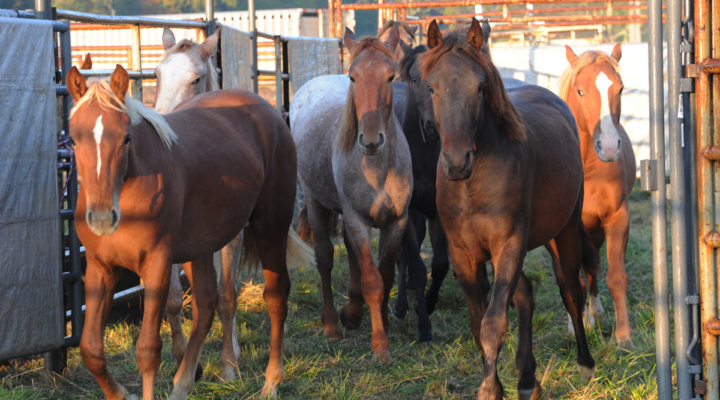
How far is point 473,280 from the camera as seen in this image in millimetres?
3340

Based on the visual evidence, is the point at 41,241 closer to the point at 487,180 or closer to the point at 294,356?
the point at 294,356

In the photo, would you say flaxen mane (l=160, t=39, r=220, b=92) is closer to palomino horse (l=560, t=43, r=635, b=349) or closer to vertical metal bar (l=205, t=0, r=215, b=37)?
vertical metal bar (l=205, t=0, r=215, b=37)

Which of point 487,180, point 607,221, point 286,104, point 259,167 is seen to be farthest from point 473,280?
point 286,104

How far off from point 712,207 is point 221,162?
229 cm

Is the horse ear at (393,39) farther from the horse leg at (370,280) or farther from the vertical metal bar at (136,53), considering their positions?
the vertical metal bar at (136,53)

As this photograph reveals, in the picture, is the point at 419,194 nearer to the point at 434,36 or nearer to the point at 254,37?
the point at 434,36

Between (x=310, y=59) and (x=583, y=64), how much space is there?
4338 mm

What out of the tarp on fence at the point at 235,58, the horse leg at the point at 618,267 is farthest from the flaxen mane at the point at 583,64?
the tarp on fence at the point at 235,58

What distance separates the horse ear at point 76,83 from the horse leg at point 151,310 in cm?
74

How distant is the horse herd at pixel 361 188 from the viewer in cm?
298

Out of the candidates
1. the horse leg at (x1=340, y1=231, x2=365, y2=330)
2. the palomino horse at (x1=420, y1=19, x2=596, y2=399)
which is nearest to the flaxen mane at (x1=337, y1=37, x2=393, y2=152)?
the horse leg at (x1=340, y1=231, x2=365, y2=330)

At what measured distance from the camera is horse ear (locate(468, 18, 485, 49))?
3127 mm

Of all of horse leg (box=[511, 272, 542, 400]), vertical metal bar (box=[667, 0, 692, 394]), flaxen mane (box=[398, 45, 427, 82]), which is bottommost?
horse leg (box=[511, 272, 542, 400])

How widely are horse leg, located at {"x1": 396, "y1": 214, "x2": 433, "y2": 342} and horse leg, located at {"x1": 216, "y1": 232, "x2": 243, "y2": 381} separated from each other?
3.47 ft
